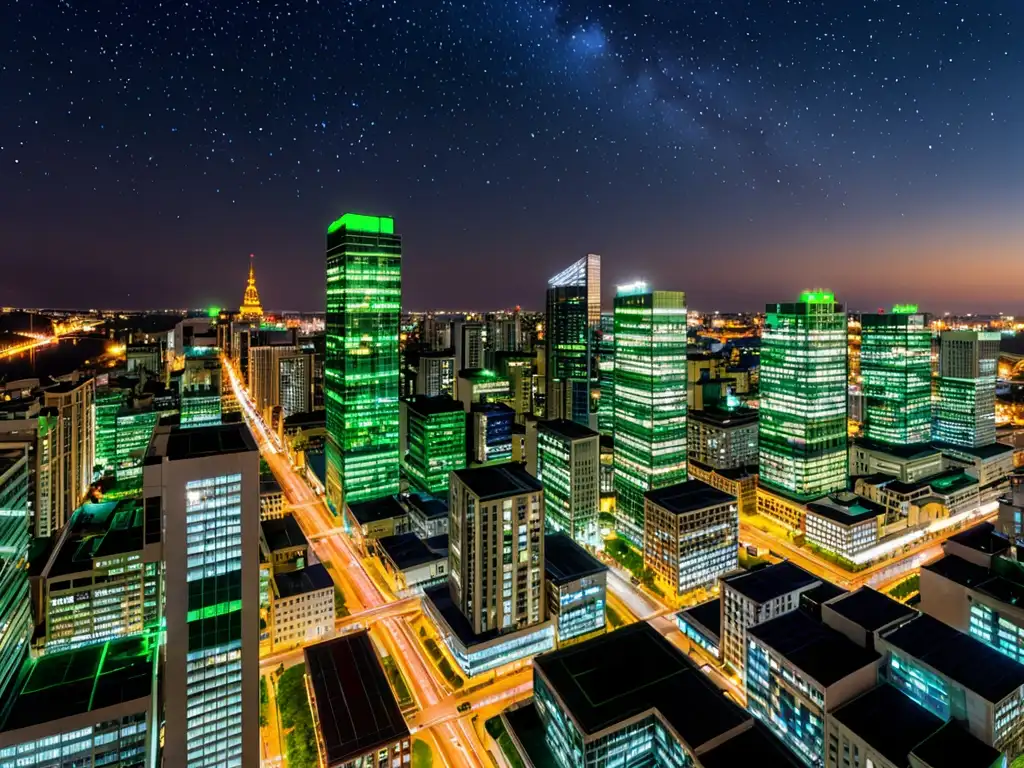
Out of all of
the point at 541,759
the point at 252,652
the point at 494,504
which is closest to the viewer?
the point at 252,652

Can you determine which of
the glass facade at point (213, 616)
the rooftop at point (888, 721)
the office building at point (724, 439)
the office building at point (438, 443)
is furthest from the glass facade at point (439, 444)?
the rooftop at point (888, 721)

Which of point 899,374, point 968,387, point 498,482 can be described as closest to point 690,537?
point 498,482

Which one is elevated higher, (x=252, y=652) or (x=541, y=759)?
(x=252, y=652)

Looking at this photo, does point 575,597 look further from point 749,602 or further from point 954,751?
point 954,751

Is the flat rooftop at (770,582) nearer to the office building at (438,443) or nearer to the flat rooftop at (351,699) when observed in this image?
the flat rooftop at (351,699)

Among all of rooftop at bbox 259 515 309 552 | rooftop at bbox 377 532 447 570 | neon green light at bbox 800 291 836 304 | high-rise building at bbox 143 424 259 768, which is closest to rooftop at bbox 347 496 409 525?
rooftop at bbox 377 532 447 570

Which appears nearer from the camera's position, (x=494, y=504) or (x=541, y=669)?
(x=541, y=669)

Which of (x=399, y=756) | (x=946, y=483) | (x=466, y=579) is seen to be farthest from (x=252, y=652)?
(x=946, y=483)

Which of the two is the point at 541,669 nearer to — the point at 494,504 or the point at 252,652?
the point at 494,504
